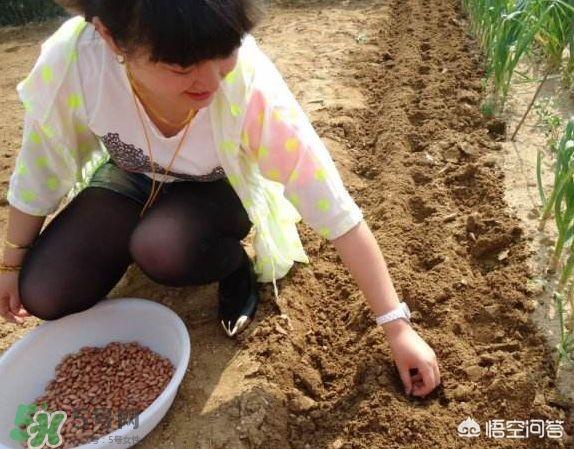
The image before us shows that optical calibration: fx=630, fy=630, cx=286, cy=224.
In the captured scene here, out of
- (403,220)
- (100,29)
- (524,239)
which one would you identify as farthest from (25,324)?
(524,239)

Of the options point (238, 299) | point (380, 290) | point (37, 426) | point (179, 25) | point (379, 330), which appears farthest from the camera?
point (238, 299)

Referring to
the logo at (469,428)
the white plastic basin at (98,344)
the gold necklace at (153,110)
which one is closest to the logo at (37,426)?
the white plastic basin at (98,344)

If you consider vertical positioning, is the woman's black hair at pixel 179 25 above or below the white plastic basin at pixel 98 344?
above

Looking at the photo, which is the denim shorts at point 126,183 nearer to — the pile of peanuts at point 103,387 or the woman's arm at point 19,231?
the woman's arm at point 19,231

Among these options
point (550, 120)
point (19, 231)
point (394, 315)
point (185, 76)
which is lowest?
point (550, 120)

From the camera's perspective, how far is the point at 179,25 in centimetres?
96

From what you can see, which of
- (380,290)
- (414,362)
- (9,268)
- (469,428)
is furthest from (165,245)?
(469,428)

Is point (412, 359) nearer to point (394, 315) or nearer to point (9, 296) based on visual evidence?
point (394, 315)

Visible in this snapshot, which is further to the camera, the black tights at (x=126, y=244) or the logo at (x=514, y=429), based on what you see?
the black tights at (x=126, y=244)

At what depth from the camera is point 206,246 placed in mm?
1535

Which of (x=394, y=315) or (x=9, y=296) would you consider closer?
(x=394, y=315)

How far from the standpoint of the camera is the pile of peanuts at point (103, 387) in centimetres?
144

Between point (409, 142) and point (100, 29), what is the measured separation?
1.50 metres

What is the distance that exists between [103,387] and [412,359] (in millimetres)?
742
